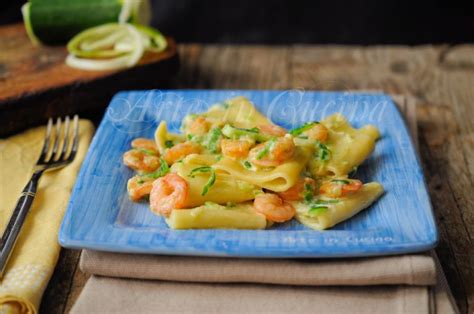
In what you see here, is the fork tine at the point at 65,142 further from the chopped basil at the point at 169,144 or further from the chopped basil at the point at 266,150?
the chopped basil at the point at 266,150

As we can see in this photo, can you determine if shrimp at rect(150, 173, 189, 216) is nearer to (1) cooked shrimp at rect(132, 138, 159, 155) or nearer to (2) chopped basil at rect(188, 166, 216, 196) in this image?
(2) chopped basil at rect(188, 166, 216, 196)

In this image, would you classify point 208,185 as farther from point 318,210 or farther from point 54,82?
point 54,82

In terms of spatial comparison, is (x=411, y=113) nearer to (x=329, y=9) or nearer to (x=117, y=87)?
(x=117, y=87)

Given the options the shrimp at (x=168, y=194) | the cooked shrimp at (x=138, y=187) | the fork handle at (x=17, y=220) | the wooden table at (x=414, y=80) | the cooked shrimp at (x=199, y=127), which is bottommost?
the wooden table at (x=414, y=80)

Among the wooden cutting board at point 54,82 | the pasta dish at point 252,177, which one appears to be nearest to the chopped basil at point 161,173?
the pasta dish at point 252,177

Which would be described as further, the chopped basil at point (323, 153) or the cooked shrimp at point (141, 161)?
the cooked shrimp at point (141, 161)

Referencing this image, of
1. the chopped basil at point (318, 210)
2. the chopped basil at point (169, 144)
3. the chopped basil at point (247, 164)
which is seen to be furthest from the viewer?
the chopped basil at point (169, 144)

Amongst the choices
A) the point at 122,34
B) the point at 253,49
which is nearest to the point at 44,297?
the point at 122,34

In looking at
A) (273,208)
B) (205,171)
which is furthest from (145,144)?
(273,208)
